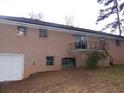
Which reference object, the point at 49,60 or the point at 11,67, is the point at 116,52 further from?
the point at 11,67

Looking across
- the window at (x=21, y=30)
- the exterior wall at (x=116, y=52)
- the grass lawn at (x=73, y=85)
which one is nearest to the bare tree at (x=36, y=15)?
the exterior wall at (x=116, y=52)

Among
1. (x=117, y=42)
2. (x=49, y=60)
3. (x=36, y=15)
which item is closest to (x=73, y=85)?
(x=49, y=60)

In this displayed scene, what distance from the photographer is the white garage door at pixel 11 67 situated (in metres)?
18.2

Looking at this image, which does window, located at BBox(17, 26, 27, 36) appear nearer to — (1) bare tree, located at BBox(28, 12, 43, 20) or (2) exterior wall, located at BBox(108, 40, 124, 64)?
(2) exterior wall, located at BBox(108, 40, 124, 64)

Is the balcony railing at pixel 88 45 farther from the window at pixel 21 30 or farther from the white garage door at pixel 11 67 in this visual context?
the white garage door at pixel 11 67

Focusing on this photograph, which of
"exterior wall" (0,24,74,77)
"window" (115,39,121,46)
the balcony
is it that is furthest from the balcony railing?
"window" (115,39,121,46)

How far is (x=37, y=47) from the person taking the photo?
20.7 metres

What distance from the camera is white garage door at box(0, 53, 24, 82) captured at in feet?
59.8

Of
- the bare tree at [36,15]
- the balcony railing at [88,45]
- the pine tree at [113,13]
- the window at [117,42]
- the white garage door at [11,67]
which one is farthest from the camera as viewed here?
the bare tree at [36,15]

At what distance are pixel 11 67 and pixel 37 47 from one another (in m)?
3.33

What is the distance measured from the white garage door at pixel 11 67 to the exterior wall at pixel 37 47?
16.0 inches

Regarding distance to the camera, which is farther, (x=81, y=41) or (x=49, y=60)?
(x=81, y=41)

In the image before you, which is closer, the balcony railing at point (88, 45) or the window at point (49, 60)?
the window at point (49, 60)

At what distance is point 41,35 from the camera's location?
69.3 feet
